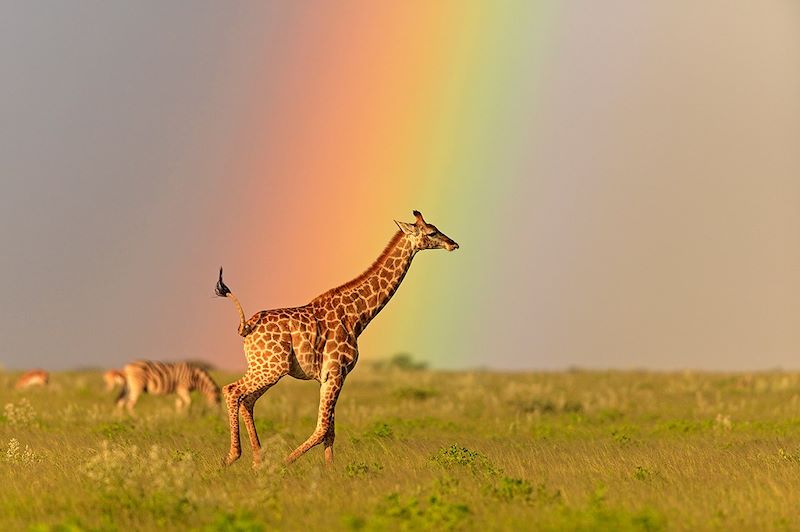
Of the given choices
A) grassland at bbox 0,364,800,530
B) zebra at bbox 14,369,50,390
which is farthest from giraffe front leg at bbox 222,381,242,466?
zebra at bbox 14,369,50,390

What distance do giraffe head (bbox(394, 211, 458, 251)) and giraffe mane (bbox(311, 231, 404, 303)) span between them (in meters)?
0.30

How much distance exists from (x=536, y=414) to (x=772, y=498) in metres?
17.9

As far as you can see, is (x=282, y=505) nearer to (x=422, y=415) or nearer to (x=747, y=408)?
(x=422, y=415)

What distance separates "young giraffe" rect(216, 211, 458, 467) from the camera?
696 inches

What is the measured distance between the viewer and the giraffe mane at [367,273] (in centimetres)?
1852

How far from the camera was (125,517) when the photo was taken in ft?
41.7

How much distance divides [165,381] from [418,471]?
1875 centimetres

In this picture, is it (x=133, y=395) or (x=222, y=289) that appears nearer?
(x=222, y=289)

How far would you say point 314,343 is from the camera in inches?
704

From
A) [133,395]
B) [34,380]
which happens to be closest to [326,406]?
[133,395]

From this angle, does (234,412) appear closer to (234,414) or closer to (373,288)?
(234,414)

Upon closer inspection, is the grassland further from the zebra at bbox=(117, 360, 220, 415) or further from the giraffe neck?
the giraffe neck

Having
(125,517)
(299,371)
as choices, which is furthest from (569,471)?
(125,517)

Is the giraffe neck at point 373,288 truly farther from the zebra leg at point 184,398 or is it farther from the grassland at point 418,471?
the zebra leg at point 184,398
